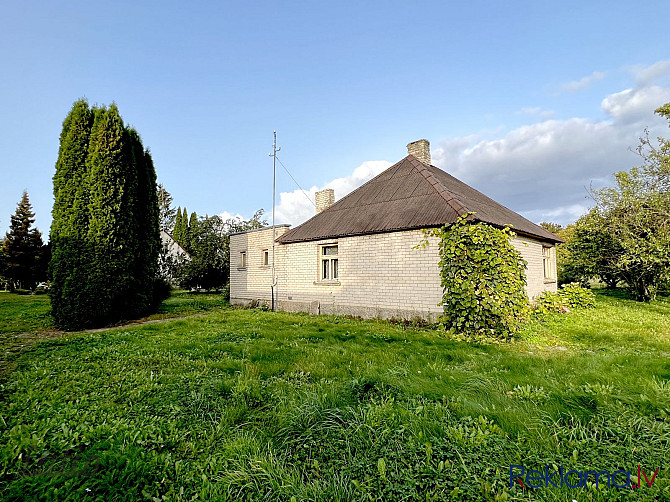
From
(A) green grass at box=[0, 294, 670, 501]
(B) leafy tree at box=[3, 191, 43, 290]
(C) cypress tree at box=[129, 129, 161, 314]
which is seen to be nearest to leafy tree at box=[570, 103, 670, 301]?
(A) green grass at box=[0, 294, 670, 501]

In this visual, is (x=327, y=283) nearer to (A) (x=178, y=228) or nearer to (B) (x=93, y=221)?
(B) (x=93, y=221)

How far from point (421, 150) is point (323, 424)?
42.0 ft

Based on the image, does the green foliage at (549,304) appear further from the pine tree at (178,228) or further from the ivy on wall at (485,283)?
the pine tree at (178,228)

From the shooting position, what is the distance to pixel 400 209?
10.5 metres

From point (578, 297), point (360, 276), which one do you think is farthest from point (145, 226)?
point (578, 297)

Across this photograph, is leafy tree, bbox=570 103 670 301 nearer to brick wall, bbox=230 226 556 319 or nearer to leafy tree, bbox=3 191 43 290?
brick wall, bbox=230 226 556 319

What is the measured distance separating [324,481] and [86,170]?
10.9 metres

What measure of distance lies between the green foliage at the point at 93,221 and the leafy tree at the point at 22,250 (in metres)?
20.7

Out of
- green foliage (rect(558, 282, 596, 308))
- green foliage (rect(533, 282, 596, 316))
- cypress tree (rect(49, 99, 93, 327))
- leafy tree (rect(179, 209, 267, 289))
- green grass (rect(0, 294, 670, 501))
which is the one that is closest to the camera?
green grass (rect(0, 294, 670, 501))

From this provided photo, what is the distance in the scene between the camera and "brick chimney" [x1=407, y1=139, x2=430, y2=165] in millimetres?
Answer: 13523

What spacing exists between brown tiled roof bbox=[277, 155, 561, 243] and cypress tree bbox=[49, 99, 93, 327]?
22.0 ft

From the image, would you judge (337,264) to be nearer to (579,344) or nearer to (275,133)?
(275,133)

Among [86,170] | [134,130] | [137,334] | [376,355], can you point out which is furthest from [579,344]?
[134,130]

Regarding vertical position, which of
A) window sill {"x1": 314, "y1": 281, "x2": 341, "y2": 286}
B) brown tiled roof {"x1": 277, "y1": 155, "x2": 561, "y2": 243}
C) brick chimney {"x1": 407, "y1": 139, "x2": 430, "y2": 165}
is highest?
brick chimney {"x1": 407, "y1": 139, "x2": 430, "y2": 165}
